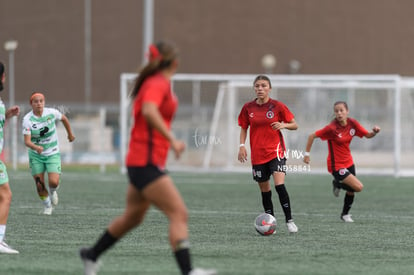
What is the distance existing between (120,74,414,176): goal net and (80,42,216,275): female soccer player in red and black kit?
19.2 meters

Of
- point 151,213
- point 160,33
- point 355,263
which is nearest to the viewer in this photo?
point 355,263

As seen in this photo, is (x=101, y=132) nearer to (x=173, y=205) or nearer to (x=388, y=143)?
(x=388, y=143)

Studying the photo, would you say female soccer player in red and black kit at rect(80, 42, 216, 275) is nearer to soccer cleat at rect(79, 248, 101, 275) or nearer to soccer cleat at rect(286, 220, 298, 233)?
soccer cleat at rect(79, 248, 101, 275)

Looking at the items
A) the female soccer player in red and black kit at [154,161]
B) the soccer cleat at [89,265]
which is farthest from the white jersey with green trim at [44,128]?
the female soccer player in red and black kit at [154,161]

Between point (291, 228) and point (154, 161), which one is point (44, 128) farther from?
point (154, 161)

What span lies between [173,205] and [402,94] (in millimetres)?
21480

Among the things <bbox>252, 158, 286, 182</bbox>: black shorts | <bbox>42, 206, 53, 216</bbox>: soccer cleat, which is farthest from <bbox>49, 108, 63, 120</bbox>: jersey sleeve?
<bbox>252, 158, 286, 182</bbox>: black shorts

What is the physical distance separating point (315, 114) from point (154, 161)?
A: 21.4 metres

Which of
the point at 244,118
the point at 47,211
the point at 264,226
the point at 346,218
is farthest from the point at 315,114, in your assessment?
the point at 264,226

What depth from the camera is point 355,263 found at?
31.8 feet

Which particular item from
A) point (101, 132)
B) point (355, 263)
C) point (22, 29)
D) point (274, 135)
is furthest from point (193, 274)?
point (22, 29)

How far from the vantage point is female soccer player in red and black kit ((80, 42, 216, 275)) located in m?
7.88

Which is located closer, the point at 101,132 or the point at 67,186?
the point at 67,186

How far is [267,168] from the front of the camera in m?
13.0
